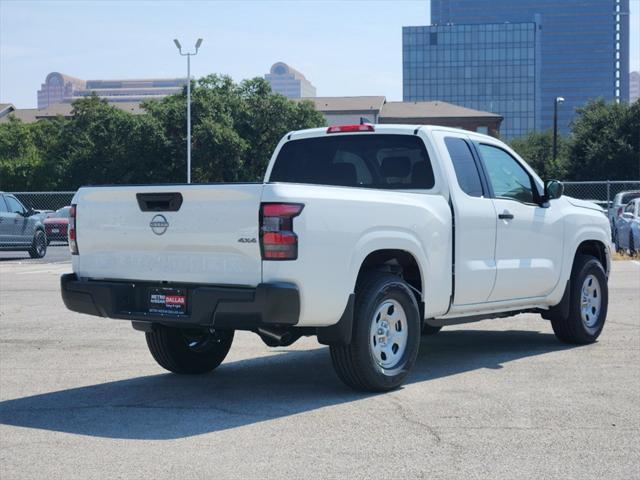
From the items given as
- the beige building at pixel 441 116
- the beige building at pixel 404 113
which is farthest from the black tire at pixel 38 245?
the beige building at pixel 441 116

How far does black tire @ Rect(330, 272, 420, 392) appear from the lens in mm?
6777

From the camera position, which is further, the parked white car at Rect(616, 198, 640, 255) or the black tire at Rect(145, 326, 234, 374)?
the parked white car at Rect(616, 198, 640, 255)

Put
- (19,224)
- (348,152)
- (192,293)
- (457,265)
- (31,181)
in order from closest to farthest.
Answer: (192,293) < (457,265) < (348,152) < (19,224) < (31,181)

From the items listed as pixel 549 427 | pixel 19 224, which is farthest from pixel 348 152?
pixel 19 224

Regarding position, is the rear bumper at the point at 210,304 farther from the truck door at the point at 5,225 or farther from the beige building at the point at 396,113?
the beige building at the point at 396,113

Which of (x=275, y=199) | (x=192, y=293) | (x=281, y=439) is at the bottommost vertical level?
(x=281, y=439)

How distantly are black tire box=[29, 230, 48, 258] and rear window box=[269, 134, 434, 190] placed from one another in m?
20.6

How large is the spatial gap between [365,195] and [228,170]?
75400mm

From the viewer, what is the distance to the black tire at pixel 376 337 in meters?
6.78

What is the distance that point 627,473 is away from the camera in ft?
16.1

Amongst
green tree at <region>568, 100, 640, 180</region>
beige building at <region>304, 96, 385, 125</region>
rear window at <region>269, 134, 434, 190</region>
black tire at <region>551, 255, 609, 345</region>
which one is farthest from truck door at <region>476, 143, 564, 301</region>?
beige building at <region>304, 96, 385, 125</region>

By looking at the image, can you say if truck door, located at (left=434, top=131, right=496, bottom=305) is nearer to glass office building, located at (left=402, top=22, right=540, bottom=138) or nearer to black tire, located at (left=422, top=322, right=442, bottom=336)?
black tire, located at (left=422, top=322, right=442, bottom=336)

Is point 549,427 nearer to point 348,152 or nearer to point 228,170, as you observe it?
point 348,152

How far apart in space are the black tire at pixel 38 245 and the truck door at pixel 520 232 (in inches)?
834
